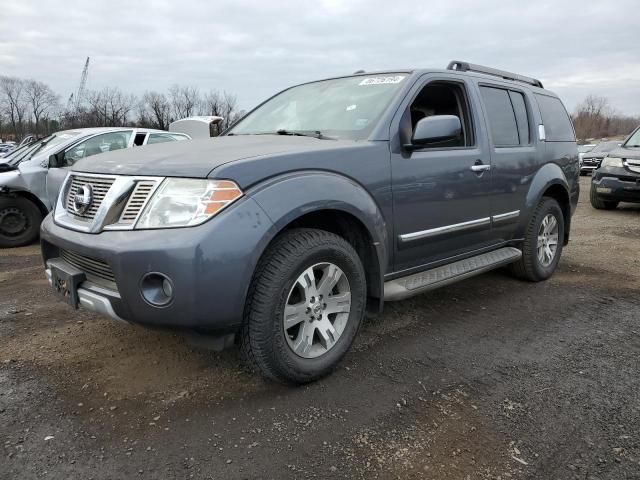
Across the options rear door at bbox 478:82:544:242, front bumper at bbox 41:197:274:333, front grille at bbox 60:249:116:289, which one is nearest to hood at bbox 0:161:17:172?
front grille at bbox 60:249:116:289

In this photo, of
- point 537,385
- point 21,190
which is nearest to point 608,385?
point 537,385

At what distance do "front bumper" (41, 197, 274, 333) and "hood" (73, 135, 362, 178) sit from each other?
308 millimetres

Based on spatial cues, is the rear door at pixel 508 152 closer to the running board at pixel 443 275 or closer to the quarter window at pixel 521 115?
the quarter window at pixel 521 115

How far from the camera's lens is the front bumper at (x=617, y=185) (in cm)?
923

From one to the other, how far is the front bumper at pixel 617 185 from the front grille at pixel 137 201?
9497 millimetres

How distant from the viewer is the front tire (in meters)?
2.49

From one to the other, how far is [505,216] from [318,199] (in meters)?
2.21

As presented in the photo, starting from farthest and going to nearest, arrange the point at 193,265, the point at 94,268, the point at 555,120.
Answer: the point at 555,120, the point at 94,268, the point at 193,265

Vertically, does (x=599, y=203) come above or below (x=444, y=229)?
below

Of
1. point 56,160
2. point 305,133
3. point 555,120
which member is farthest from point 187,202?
point 56,160

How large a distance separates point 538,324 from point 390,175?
1.76 meters

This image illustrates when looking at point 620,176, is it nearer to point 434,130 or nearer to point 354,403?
point 434,130

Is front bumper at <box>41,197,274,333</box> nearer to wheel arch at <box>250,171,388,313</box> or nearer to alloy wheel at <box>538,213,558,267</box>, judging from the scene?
wheel arch at <box>250,171,388,313</box>

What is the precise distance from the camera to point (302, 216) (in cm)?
269
